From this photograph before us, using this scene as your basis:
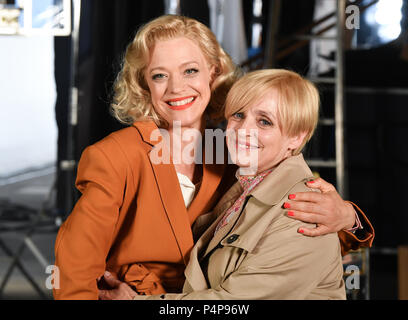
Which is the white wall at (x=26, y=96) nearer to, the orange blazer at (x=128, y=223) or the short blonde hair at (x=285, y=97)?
the orange blazer at (x=128, y=223)

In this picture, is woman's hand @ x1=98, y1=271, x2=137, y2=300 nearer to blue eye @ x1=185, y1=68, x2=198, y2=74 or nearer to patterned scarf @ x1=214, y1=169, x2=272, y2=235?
patterned scarf @ x1=214, y1=169, x2=272, y2=235

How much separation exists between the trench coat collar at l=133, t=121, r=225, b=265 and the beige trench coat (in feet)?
0.34

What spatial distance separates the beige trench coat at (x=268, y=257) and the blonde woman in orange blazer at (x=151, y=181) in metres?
0.09

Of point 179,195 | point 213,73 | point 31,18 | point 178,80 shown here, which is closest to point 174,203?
point 179,195

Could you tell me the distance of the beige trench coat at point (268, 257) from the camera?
1.11 metres

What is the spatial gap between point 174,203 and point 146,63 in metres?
0.46

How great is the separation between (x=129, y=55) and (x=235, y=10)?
7.38 ft

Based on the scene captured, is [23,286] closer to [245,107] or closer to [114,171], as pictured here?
[114,171]

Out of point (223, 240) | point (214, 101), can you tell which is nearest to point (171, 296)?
point (223, 240)

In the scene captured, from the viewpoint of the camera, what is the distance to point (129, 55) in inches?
61.9

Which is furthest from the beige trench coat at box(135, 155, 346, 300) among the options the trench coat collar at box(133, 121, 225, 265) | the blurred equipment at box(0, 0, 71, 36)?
the blurred equipment at box(0, 0, 71, 36)

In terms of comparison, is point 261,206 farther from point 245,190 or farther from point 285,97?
point 285,97

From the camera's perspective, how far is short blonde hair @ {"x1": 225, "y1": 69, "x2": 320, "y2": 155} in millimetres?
1259

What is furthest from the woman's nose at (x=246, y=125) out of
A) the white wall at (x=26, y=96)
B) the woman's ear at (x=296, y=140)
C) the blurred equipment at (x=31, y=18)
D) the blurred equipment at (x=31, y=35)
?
the white wall at (x=26, y=96)
